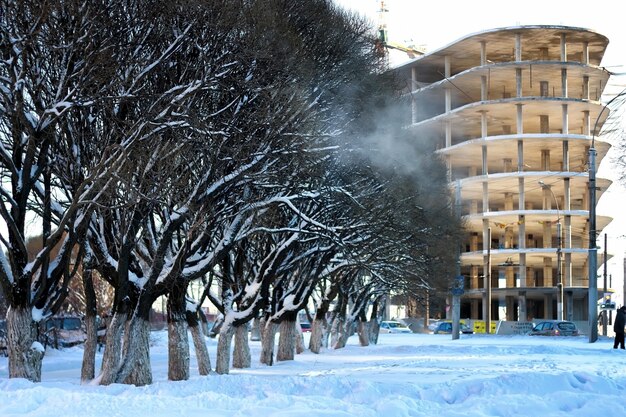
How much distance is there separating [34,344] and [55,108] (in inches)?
193

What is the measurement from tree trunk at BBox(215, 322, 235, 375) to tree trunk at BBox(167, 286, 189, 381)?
2.42m

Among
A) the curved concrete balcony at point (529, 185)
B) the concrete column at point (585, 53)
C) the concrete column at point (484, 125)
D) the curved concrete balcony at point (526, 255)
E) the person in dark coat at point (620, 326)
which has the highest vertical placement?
the concrete column at point (585, 53)

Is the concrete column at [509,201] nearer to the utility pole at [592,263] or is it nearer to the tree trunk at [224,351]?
the utility pole at [592,263]

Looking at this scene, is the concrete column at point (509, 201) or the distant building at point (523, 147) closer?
the distant building at point (523, 147)

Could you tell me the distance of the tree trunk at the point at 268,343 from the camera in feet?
111

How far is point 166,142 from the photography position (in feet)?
68.9

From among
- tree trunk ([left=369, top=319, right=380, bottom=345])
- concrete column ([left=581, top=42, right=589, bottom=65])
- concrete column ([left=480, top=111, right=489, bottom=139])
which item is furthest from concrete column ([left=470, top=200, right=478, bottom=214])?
tree trunk ([left=369, top=319, right=380, bottom=345])

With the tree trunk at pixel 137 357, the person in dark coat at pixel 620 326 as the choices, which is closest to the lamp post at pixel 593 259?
the person in dark coat at pixel 620 326

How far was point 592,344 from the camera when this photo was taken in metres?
44.2

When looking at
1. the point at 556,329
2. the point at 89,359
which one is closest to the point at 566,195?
the point at 556,329

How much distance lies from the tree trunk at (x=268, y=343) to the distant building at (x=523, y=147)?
63.1 meters

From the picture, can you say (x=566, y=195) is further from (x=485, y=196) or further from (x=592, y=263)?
(x=592, y=263)

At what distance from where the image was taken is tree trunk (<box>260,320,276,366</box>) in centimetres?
3375

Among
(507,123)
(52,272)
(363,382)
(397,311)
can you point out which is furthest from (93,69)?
(397,311)
